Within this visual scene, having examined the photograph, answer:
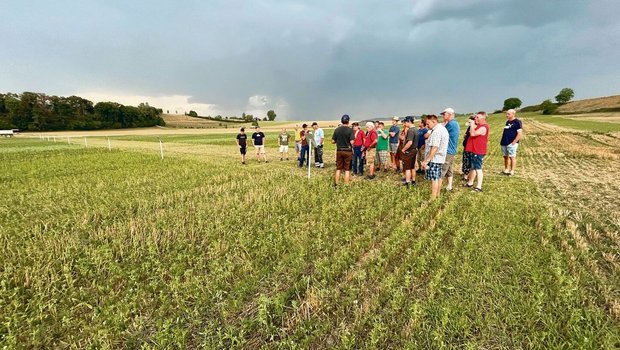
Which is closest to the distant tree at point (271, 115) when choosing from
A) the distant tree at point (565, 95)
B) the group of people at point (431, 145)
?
the distant tree at point (565, 95)

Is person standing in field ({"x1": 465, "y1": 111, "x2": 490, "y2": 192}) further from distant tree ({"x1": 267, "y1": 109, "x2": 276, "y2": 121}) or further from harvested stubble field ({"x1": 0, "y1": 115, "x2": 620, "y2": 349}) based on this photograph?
distant tree ({"x1": 267, "y1": 109, "x2": 276, "y2": 121})

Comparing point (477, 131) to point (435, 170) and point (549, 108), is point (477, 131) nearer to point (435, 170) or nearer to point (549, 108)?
point (435, 170)

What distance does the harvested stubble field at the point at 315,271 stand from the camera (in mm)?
2896

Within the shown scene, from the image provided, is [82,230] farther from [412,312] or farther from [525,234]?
[525,234]

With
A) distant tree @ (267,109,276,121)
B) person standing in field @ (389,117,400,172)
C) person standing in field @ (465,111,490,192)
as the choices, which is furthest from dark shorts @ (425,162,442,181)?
distant tree @ (267,109,276,121)

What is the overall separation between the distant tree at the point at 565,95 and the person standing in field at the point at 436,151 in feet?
553

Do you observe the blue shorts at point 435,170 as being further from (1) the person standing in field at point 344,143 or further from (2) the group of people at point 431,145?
(1) the person standing in field at point 344,143

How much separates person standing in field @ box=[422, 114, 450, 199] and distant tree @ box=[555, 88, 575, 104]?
168548 millimetres

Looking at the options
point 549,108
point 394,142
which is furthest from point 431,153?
point 549,108

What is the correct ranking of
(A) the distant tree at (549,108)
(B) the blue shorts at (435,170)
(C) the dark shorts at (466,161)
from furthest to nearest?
(A) the distant tree at (549,108) < (C) the dark shorts at (466,161) < (B) the blue shorts at (435,170)

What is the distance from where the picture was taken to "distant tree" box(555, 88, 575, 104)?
126500 mm

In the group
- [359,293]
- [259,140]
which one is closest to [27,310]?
[359,293]

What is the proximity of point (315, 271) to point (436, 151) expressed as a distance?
15.7 ft

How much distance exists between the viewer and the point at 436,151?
7.00 meters
